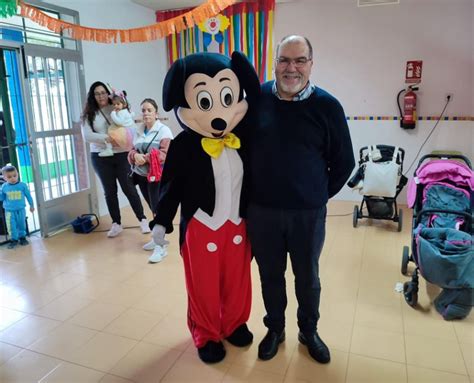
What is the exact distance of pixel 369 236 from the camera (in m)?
3.81

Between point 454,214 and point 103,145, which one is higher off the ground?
point 103,145

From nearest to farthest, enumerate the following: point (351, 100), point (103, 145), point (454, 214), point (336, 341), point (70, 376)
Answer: point (70, 376) → point (336, 341) → point (454, 214) → point (103, 145) → point (351, 100)

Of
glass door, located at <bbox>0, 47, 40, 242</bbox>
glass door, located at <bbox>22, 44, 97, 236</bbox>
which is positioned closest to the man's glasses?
glass door, located at <bbox>22, 44, 97, 236</bbox>

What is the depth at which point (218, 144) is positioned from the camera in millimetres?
1813

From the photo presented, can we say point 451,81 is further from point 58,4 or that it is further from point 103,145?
point 58,4

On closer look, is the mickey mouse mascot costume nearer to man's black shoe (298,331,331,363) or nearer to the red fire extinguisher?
man's black shoe (298,331,331,363)

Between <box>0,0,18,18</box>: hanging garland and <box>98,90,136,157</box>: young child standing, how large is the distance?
1237 mm

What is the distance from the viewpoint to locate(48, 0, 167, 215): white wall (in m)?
4.33

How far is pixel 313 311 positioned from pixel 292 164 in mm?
781

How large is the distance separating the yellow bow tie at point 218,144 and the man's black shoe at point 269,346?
0.99 meters

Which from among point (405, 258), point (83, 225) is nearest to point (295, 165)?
point (405, 258)

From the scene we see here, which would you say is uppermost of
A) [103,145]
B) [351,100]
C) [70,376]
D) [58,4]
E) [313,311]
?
[58,4]

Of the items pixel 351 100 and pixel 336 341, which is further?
pixel 351 100

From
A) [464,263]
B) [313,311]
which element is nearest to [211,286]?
[313,311]
